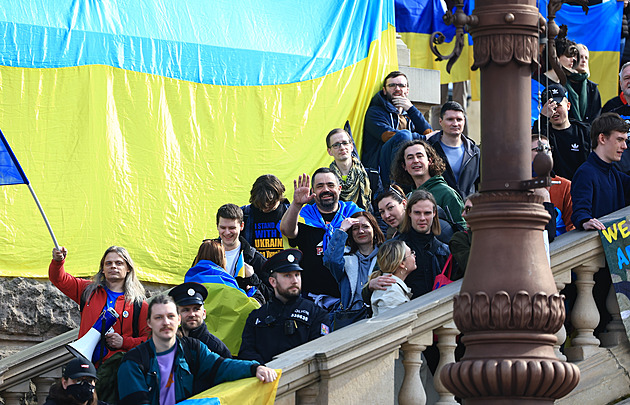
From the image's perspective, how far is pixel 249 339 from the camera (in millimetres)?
7238

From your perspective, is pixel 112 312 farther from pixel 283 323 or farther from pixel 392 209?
pixel 392 209

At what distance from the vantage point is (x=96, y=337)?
24.8ft

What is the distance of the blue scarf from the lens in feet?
29.1

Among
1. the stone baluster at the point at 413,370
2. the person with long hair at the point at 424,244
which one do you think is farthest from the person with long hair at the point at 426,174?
the stone baluster at the point at 413,370

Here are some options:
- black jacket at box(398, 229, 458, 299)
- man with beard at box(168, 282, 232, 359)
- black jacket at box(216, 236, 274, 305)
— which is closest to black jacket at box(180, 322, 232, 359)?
man with beard at box(168, 282, 232, 359)

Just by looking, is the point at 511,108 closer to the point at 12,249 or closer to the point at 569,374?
the point at 569,374

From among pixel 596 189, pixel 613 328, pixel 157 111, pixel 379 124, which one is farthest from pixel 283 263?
pixel 379 124

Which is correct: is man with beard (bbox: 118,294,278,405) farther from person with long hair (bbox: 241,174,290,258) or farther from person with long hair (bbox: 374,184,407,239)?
person with long hair (bbox: 241,174,290,258)

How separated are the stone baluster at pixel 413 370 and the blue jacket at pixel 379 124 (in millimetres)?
5092

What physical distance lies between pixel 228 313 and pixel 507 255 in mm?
3502

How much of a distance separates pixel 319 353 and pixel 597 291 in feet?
7.61

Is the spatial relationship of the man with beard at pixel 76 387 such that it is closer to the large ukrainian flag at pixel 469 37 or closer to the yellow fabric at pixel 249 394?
the yellow fabric at pixel 249 394

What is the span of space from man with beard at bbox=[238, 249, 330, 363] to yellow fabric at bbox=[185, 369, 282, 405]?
0.94m

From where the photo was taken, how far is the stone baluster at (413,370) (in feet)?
21.4
